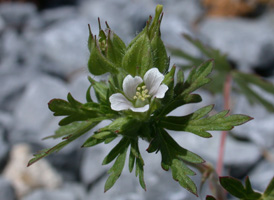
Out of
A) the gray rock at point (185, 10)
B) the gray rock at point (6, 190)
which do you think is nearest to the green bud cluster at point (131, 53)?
the gray rock at point (6, 190)

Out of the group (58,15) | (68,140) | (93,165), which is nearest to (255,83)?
(68,140)

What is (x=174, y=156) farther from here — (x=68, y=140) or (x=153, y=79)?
(x=68, y=140)

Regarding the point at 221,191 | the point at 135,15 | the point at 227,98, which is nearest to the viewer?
the point at 221,191

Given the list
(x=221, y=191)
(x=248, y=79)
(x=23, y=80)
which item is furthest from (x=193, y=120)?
(x=23, y=80)

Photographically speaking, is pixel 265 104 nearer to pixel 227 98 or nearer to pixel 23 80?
pixel 227 98

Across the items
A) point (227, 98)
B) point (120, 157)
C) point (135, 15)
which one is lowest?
point (227, 98)

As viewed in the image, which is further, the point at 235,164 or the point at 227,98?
the point at 235,164

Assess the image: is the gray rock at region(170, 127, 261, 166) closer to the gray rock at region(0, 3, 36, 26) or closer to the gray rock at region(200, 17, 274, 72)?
the gray rock at region(200, 17, 274, 72)
